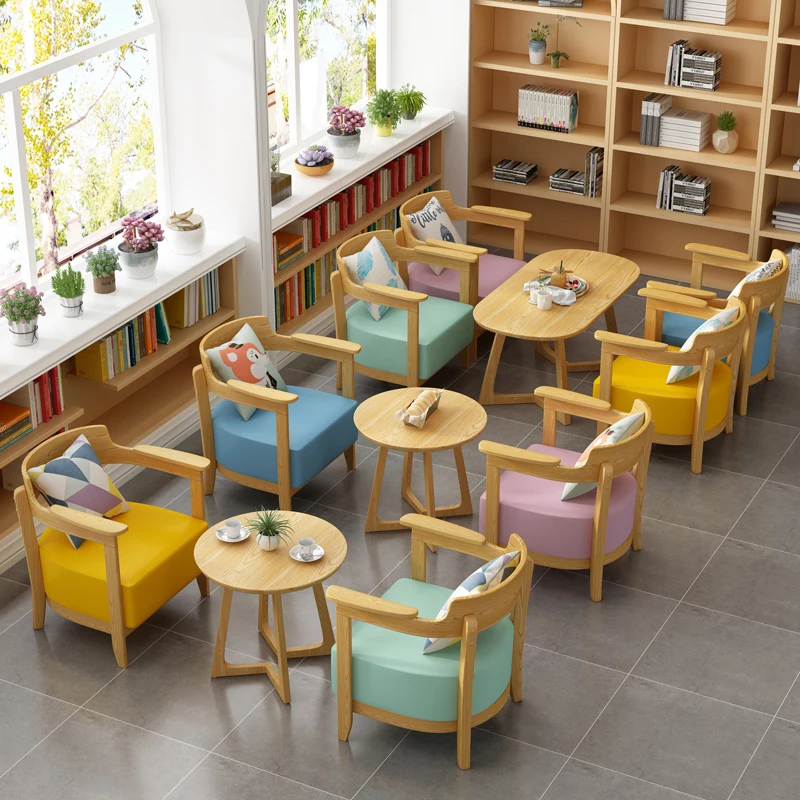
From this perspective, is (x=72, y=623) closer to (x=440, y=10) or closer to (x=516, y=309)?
(x=516, y=309)

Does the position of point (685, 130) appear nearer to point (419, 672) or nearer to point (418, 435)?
point (418, 435)

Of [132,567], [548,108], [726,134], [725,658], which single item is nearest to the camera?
[132,567]

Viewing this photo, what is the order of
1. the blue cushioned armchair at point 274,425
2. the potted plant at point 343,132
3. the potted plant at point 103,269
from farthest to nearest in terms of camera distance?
the potted plant at point 343,132, the potted plant at point 103,269, the blue cushioned armchair at point 274,425

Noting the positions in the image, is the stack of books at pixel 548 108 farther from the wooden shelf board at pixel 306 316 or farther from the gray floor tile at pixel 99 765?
the gray floor tile at pixel 99 765

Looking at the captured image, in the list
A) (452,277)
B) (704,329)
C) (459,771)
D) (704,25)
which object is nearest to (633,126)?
(704,25)

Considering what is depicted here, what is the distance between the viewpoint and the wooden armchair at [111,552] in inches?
217

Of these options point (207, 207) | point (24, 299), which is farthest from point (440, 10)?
point (24, 299)

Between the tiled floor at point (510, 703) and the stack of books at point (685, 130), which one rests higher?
the stack of books at point (685, 130)

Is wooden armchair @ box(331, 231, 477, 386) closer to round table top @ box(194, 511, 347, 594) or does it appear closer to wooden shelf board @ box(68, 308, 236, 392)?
wooden shelf board @ box(68, 308, 236, 392)

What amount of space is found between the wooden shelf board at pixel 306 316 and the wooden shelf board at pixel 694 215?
89.1 inches

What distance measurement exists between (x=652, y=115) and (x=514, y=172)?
45.9 inches

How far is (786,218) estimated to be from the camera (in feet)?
28.9

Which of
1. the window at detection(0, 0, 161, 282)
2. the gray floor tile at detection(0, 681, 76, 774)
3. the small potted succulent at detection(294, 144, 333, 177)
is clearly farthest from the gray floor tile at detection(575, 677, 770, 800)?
the small potted succulent at detection(294, 144, 333, 177)

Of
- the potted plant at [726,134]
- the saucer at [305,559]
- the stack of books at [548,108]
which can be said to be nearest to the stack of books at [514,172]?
the stack of books at [548,108]
